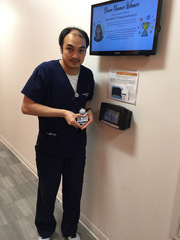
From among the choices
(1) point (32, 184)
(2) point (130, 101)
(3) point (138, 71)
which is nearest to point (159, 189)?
(2) point (130, 101)

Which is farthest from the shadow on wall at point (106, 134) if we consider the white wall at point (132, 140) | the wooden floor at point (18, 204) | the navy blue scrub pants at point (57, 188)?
the wooden floor at point (18, 204)

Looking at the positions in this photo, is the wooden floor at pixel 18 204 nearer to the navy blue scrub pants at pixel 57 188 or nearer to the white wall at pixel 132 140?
the navy blue scrub pants at pixel 57 188

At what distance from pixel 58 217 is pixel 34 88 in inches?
47.8

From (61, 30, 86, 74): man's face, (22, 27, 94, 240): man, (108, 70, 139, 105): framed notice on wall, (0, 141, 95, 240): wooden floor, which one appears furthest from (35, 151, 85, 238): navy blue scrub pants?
(61, 30, 86, 74): man's face

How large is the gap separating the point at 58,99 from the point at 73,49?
1.01 ft

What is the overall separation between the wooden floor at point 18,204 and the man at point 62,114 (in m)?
0.22

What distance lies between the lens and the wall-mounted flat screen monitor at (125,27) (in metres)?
0.92

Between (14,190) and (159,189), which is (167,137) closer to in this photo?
(159,189)

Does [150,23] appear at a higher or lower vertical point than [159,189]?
higher

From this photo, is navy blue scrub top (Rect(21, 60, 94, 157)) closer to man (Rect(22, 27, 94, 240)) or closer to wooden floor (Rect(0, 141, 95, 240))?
man (Rect(22, 27, 94, 240))

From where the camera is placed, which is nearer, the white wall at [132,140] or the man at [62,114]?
the white wall at [132,140]

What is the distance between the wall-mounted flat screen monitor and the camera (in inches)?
36.2

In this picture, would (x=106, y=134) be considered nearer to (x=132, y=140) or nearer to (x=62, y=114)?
(x=132, y=140)

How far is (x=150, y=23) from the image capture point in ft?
3.02
